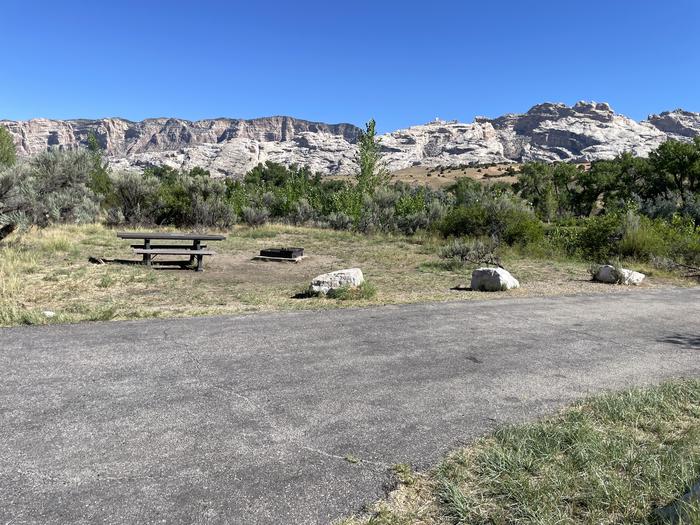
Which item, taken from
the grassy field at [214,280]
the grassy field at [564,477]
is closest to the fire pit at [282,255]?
the grassy field at [214,280]

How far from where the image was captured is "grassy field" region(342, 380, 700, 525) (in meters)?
2.13

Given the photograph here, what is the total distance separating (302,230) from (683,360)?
18.5m

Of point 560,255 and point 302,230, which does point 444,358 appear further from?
point 302,230

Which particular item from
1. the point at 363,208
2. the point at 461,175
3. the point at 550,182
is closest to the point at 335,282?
the point at 363,208

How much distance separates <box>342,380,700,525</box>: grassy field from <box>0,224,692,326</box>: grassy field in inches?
181

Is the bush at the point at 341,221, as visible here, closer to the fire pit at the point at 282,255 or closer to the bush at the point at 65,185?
the fire pit at the point at 282,255

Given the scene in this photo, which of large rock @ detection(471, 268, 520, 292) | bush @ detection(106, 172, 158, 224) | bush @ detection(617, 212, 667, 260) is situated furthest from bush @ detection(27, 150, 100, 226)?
bush @ detection(617, 212, 667, 260)

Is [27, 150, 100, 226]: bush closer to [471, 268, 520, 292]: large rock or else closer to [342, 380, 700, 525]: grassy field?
[471, 268, 520, 292]: large rock

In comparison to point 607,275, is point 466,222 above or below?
above

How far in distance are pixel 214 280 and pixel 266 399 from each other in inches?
265

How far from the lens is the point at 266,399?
3.44 metres

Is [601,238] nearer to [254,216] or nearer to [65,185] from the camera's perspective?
[254,216]

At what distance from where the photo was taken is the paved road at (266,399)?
2.29 metres

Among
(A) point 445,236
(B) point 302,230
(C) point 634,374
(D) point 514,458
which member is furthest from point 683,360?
(B) point 302,230
